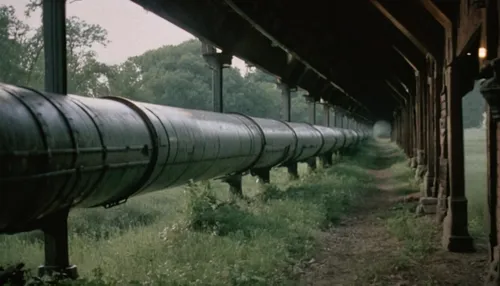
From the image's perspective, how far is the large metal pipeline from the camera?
348 cm

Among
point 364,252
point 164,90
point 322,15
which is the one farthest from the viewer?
point 164,90

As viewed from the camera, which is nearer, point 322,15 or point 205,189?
point 205,189

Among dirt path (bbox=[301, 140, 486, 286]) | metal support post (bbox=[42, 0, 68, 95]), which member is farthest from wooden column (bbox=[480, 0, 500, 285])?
metal support post (bbox=[42, 0, 68, 95])

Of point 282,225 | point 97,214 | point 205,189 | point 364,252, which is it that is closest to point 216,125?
point 205,189

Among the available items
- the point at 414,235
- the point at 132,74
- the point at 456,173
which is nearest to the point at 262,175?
the point at 414,235

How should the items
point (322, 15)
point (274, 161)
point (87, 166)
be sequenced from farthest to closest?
point (274, 161)
point (322, 15)
point (87, 166)

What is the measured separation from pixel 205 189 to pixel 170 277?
336 cm

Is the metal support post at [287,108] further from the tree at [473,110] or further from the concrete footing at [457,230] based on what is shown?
the tree at [473,110]

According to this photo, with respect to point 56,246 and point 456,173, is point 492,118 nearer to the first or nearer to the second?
point 456,173

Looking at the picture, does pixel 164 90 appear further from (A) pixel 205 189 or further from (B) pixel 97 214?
(A) pixel 205 189

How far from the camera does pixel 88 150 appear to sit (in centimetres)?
425

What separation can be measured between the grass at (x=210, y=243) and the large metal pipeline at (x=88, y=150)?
787 mm

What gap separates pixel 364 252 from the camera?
746 centimetres

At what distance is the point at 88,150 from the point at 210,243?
3.07 metres
